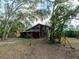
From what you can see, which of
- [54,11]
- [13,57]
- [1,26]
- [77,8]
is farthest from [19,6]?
[13,57]

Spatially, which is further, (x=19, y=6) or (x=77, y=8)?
(x=19, y=6)

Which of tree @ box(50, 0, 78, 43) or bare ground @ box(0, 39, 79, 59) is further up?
tree @ box(50, 0, 78, 43)

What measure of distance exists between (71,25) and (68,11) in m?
1.71

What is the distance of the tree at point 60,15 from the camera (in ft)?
72.2

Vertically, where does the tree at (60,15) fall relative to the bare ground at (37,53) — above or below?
above

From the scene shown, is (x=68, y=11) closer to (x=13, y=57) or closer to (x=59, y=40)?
(x=59, y=40)

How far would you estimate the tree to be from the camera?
2202 cm

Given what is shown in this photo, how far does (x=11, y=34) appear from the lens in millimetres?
43969

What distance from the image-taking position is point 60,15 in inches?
887

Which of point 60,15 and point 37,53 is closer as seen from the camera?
point 37,53

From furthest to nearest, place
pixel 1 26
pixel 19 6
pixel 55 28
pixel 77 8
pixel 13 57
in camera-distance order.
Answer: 1. pixel 1 26
2. pixel 19 6
3. pixel 55 28
4. pixel 77 8
5. pixel 13 57

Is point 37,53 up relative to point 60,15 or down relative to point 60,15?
down

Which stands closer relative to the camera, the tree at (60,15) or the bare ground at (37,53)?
the bare ground at (37,53)

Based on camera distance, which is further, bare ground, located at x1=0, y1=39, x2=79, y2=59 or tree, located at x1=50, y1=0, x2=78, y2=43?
tree, located at x1=50, y1=0, x2=78, y2=43
